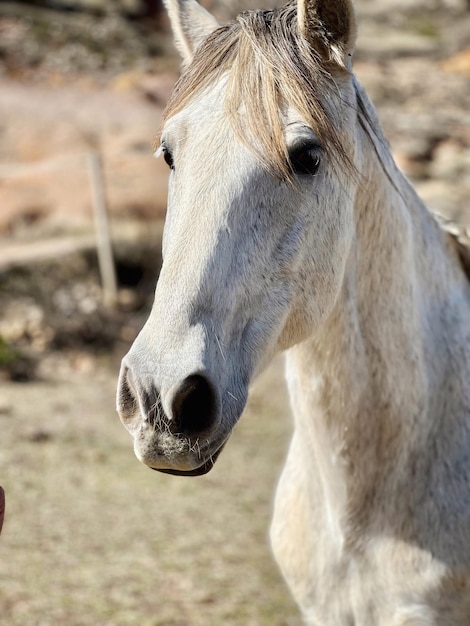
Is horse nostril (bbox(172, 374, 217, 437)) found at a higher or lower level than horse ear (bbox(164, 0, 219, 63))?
lower

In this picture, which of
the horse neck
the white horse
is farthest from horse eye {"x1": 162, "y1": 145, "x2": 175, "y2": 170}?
the horse neck

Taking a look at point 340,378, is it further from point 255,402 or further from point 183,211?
point 255,402

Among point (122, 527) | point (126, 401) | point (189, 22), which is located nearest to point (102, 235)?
point (122, 527)

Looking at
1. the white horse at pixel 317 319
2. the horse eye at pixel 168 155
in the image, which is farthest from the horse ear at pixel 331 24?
the horse eye at pixel 168 155

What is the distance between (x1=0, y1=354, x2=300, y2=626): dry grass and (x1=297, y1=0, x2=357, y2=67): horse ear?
2.66 metres

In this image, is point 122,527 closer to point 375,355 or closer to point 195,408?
point 375,355

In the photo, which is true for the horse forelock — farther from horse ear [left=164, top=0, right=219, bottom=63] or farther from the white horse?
horse ear [left=164, top=0, right=219, bottom=63]

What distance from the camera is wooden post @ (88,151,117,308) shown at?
7.54 meters

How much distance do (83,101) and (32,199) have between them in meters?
2.38

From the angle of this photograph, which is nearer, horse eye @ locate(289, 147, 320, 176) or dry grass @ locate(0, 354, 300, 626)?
horse eye @ locate(289, 147, 320, 176)

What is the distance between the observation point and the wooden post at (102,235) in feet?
24.7

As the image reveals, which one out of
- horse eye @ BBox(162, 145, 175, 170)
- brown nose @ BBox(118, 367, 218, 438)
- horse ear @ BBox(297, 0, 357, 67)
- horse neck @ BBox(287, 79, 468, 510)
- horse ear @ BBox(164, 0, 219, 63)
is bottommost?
horse neck @ BBox(287, 79, 468, 510)

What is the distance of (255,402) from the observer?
20.9ft

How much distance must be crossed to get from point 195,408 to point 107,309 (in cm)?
585
